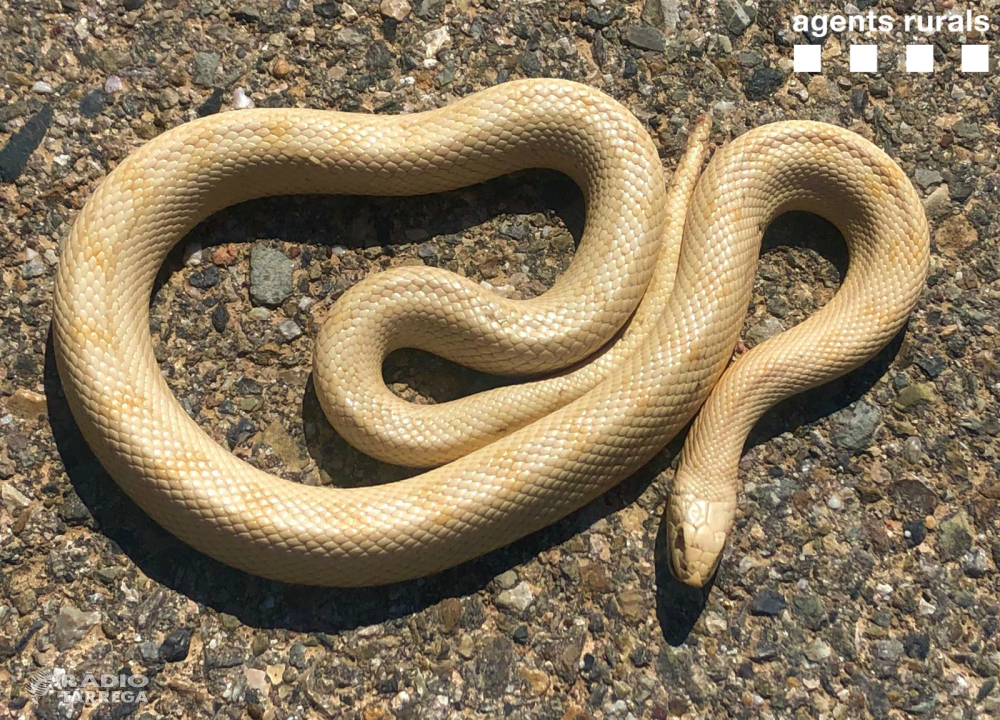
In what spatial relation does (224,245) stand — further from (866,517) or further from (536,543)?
(866,517)

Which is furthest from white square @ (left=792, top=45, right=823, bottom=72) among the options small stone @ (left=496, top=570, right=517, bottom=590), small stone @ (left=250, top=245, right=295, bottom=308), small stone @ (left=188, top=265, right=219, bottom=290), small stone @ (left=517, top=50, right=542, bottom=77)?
small stone @ (left=188, top=265, right=219, bottom=290)

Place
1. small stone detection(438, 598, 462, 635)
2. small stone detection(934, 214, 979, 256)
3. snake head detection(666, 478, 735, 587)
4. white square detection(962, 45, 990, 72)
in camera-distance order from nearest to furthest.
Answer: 1. snake head detection(666, 478, 735, 587)
2. small stone detection(438, 598, 462, 635)
3. small stone detection(934, 214, 979, 256)
4. white square detection(962, 45, 990, 72)

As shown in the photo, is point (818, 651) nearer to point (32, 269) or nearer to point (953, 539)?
point (953, 539)

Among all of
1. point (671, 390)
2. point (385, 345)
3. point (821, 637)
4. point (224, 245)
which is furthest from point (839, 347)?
point (224, 245)

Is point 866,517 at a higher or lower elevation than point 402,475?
lower

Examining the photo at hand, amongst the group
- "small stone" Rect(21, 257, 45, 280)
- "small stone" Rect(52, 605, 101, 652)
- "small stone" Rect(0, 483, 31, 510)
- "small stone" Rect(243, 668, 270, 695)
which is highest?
"small stone" Rect(21, 257, 45, 280)

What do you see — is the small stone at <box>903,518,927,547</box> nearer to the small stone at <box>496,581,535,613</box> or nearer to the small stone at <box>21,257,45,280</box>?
the small stone at <box>496,581,535,613</box>
